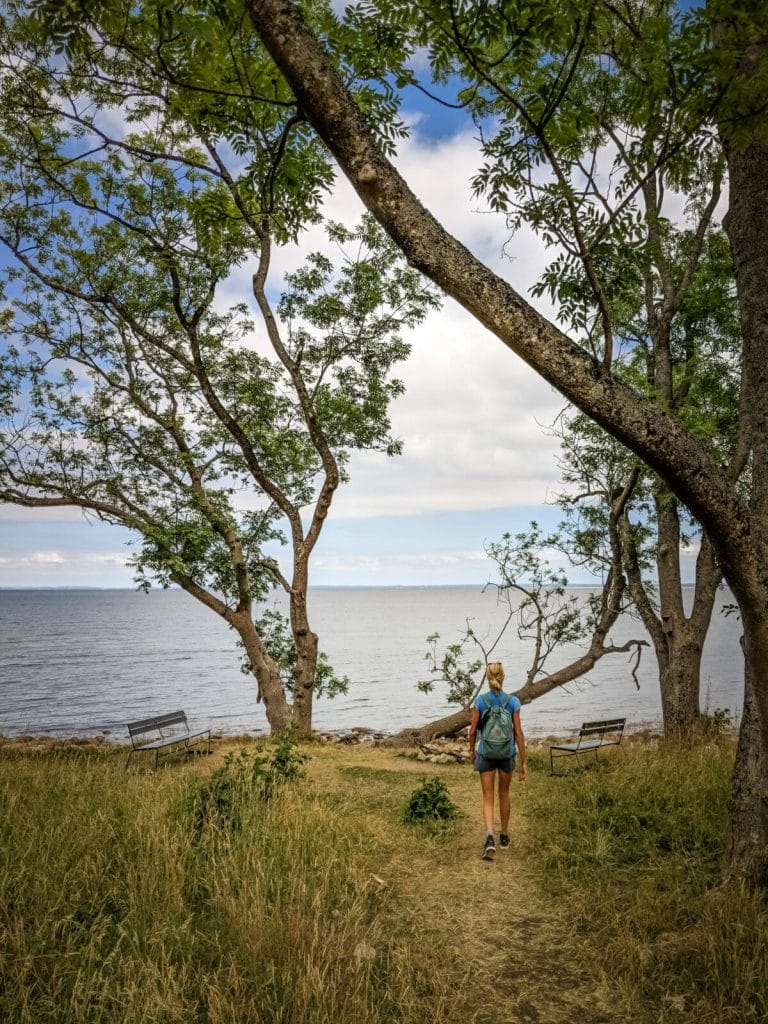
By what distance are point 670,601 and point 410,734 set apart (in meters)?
8.12

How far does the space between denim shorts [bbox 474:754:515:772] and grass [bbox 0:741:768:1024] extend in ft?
2.61

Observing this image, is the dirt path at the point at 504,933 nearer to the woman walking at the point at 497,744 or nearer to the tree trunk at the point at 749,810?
the woman walking at the point at 497,744

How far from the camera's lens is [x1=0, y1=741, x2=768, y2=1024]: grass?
3.31 m

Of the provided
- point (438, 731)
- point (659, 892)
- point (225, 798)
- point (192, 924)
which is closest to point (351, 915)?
point (192, 924)

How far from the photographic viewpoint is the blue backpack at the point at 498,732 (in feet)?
22.0

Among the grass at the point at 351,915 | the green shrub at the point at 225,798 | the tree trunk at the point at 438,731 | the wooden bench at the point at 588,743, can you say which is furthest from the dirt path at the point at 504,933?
the tree trunk at the point at 438,731

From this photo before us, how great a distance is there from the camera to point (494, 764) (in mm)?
6766

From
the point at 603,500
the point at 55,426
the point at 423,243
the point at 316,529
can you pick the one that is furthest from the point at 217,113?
the point at 603,500

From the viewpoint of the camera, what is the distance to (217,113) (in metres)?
4.75

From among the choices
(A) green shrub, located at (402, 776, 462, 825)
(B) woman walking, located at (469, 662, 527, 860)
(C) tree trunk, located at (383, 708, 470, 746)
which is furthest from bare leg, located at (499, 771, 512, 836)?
(C) tree trunk, located at (383, 708, 470, 746)

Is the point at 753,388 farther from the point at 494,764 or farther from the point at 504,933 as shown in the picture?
the point at 504,933

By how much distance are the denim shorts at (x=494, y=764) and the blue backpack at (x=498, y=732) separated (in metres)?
0.05

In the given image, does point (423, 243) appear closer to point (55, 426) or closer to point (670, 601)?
point (670, 601)

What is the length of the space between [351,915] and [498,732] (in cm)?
300
